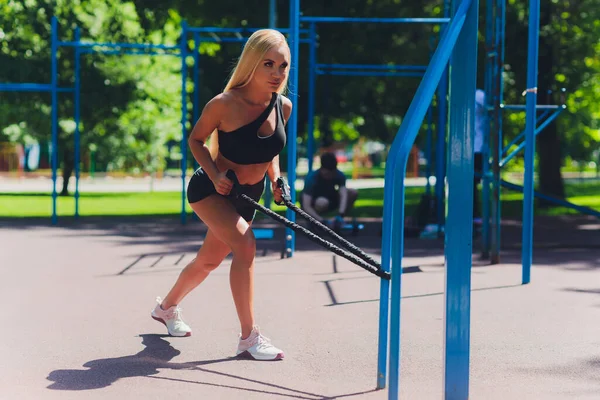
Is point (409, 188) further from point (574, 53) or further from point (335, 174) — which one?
point (335, 174)

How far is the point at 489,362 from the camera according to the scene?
4961 millimetres

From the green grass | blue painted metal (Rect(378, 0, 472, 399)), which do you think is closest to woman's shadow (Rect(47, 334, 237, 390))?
blue painted metal (Rect(378, 0, 472, 399))

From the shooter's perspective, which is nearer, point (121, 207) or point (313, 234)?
point (313, 234)

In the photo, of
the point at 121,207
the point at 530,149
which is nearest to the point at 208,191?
the point at 530,149

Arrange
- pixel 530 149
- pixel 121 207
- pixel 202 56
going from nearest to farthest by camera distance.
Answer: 1. pixel 530 149
2. pixel 121 207
3. pixel 202 56

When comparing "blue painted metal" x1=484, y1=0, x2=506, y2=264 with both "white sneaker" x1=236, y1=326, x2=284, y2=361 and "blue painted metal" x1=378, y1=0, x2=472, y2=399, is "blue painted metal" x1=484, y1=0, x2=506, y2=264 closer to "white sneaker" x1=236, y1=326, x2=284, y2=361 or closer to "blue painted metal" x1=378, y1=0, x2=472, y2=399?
"white sneaker" x1=236, y1=326, x2=284, y2=361

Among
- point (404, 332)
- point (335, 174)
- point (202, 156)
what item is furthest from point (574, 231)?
point (202, 156)

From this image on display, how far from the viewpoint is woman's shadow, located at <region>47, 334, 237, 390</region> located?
4.46 m

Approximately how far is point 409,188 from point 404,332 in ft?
92.2

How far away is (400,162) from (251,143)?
4.69 ft

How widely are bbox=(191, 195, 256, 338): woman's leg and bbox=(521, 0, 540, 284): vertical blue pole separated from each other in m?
3.49

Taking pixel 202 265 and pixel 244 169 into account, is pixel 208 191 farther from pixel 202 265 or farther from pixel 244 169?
pixel 202 265

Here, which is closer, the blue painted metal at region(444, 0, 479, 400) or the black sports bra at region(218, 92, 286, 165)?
the blue painted metal at region(444, 0, 479, 400)

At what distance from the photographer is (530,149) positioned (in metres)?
8.04
